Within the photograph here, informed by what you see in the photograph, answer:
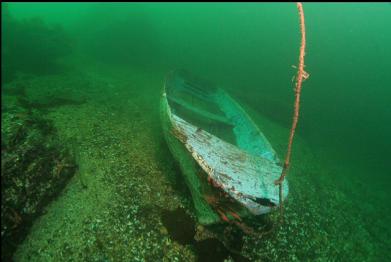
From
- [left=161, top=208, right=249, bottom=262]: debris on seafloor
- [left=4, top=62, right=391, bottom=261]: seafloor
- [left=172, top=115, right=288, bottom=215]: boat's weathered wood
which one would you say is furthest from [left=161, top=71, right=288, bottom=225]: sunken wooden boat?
[left=4, top=62, right=391, bottom=261]: seafloor

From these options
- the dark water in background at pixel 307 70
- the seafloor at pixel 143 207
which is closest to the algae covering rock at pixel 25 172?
the seafloor at pixel 143 207

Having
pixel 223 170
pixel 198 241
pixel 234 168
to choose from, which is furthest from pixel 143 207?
pixel 234 168

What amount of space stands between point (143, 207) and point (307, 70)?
28.4 meters

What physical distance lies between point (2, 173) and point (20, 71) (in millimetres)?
11670

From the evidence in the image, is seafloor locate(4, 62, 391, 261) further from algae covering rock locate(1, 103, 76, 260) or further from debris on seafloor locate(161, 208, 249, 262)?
algae covering rock locate(1, 103, 76, 260)

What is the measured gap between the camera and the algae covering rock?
515cm

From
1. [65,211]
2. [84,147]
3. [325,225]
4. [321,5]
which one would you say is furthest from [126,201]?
[321,5]

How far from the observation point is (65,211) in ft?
19.4

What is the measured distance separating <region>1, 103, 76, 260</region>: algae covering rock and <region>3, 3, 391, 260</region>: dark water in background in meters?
11.6

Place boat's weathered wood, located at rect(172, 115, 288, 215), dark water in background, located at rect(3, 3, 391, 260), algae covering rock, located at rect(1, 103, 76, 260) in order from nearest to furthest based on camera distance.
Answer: boat's weathered wood, located at rect(172, 115, 288, 215) < algae covering rock, located at rect(1, 103, 76, 260) < dark water in background, located at rect(3, 3, 391, 260)

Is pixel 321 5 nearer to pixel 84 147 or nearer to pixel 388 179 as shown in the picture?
pixel 388 179

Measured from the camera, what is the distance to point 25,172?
5.67 m

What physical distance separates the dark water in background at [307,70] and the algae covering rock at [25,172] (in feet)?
38.0

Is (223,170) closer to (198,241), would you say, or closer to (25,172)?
(198,241)
